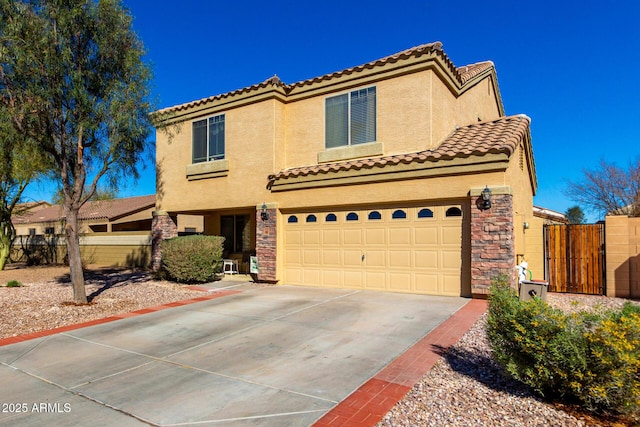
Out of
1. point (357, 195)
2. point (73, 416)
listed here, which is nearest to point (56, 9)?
point (357, 195)

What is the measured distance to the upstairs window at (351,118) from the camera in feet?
41.0

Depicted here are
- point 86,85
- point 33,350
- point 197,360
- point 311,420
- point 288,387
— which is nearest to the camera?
point 311,420

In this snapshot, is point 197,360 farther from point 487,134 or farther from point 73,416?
point 487,134

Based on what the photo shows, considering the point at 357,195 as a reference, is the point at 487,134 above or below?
above

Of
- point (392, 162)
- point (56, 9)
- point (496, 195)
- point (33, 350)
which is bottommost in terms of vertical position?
point (33, 350)

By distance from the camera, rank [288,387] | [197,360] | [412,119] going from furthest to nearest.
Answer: [412,119] → [197,360] → [288,387]

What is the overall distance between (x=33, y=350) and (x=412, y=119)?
397 inches

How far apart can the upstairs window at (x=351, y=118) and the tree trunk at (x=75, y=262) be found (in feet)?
24.9

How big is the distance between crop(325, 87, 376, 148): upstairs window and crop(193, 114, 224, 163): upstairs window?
4.25 metres

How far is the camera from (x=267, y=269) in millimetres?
13594

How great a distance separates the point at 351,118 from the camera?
1291cm

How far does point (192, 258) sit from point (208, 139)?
4.54 m

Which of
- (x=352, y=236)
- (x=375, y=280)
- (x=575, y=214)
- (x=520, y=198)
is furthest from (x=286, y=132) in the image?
(x=575, y=214)

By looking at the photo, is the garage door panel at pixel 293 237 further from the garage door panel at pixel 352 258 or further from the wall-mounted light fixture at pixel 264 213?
the garage door panel at pixel 352 258
